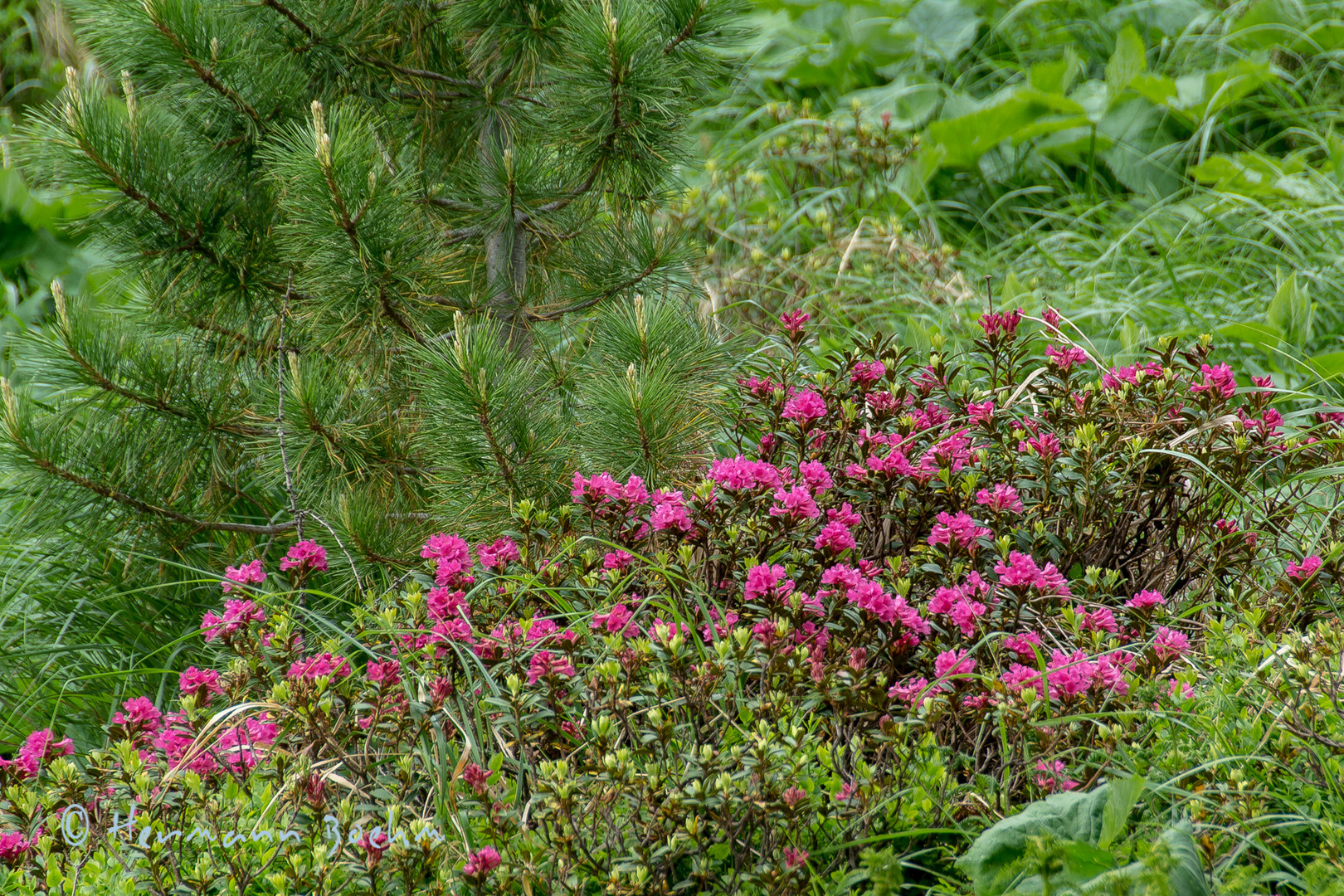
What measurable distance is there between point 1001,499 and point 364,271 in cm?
130

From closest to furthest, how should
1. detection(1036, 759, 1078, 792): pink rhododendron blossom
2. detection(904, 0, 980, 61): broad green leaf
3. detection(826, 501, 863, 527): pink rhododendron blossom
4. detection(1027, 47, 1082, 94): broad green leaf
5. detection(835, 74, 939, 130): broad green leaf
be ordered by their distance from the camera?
detection(1036, 759, 1078, 792): pink rhododendron blossom, detection(826, 501, 863, 527): pink rhododendron blossom, detection(1027, 47, 1082, 94): broad green leaf, detection(835, 74, 939, 130): broad green leaf, detection(904, 0, 980, 61): broad green leaf

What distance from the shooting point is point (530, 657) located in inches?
70.2

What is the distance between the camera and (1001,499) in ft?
6.42

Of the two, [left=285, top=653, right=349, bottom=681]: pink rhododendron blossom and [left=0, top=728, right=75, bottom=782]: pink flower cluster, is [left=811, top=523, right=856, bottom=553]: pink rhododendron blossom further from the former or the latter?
[left=0, top=728, right=75, bottom=782]: pink flower cluster

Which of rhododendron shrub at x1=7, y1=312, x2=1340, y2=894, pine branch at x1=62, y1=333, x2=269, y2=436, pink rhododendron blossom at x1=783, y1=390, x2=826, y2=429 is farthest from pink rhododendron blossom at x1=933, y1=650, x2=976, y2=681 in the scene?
pine branch at x1=62, y1=333, x2=269, y2=436

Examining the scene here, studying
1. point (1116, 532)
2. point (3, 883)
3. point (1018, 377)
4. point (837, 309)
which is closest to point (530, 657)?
point (3, 883)

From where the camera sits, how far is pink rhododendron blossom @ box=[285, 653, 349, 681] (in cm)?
169

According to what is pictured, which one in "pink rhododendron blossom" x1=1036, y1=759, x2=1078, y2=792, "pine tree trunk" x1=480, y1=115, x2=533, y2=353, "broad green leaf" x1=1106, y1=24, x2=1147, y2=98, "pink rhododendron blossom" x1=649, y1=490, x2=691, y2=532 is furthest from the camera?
"broad green leaf" x1=1106, y1=24, x2=1147, y2=98

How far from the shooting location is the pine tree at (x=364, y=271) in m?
2.21

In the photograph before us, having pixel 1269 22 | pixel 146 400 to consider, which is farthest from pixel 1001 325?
pixel 1269 22

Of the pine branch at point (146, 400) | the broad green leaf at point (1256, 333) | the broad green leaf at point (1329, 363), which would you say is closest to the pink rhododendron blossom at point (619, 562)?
the pine branch at point (146, 400)

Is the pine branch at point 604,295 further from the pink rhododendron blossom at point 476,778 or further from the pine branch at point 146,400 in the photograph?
the pink rhododendron blossom at point 476,778

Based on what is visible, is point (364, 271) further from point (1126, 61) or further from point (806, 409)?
point (1126, 61)

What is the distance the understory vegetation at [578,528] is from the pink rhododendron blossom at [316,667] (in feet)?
0.04
